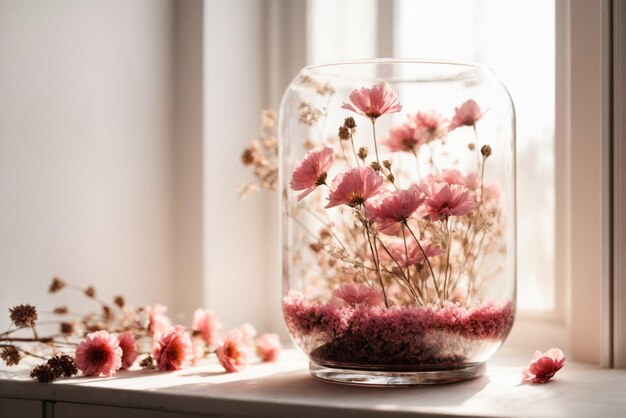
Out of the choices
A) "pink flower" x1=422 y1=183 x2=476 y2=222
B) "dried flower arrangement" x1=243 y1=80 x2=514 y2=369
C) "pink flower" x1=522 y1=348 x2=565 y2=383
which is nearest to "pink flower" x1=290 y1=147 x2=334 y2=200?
"dried flower arrangement" x1=243 y1=80 x2=514 y2=369

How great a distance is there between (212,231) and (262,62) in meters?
0.38

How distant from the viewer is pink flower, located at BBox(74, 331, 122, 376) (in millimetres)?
1146

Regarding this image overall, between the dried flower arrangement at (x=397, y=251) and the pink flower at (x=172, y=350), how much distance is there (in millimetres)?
164

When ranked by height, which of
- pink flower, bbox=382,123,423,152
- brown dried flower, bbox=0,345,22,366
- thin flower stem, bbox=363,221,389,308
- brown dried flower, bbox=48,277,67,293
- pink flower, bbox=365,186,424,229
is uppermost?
pink flower, bbox=382,123,423,152

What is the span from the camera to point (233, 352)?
1.24 m

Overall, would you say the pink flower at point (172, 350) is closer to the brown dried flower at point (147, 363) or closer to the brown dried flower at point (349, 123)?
the brown dried flower at point (147, 363)

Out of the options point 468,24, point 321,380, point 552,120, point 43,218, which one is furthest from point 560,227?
point 43,218

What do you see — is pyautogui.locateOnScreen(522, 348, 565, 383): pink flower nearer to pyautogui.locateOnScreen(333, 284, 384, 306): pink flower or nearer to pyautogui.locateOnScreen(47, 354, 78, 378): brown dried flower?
pyautogui.locateOnScreen(333, 284, 384, 306): pink flower

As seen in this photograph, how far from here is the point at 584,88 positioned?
127cm

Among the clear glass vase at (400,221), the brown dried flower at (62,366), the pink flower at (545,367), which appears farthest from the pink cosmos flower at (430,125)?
the brown dried flower at (62,366)

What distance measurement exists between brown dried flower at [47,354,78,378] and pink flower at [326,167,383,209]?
430 millimetres

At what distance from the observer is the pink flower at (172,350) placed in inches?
48.2

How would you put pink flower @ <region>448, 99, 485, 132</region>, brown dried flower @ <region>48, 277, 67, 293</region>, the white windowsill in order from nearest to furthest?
the white windowsill → pink flower @ <region>448, 99, 485, 132</region> → brown dried flower @ <region>48, 277, 67, 293</region>

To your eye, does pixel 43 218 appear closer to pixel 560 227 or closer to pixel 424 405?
pixel 424 405
